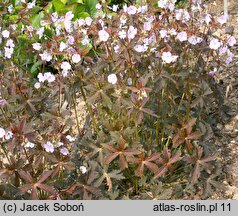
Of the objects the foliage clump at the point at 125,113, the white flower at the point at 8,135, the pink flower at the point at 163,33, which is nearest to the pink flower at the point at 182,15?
the foliage clump at the point at 125,113

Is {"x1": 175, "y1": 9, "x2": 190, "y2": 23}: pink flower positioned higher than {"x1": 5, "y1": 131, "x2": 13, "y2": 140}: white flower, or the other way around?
{"x1": 175, "y1": 9, "x2": 190, "y2": 23}: pink flower

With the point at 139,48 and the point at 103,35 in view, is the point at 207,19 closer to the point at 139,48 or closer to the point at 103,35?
the point at 139,48

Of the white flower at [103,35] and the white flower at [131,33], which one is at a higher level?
the white flower at [131,33]

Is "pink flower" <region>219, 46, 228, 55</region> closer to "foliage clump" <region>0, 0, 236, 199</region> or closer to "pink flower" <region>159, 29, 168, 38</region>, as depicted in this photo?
"foliage clump" <region>0, 0, 236, 199</region>

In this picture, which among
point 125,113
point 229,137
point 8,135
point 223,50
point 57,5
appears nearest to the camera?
point 8,135

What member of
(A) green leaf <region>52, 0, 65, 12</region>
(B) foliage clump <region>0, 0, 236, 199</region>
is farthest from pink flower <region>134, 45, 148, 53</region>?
(A) green leaf <region>52, 0, 65, 12</region>

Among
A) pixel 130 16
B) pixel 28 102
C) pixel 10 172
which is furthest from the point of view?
pixel 28 102

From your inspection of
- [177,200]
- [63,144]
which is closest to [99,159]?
[63,144]

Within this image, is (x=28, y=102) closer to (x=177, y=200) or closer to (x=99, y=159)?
(x=99, y=159)

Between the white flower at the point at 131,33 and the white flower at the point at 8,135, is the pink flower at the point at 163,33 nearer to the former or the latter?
the white flower at the point at 131,33

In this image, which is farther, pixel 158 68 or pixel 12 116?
pixel 12 116

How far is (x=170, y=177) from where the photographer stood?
294 centimetres

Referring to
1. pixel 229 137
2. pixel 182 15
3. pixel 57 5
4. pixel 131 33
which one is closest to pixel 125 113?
pixel 131 33

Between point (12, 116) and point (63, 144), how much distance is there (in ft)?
2.59
